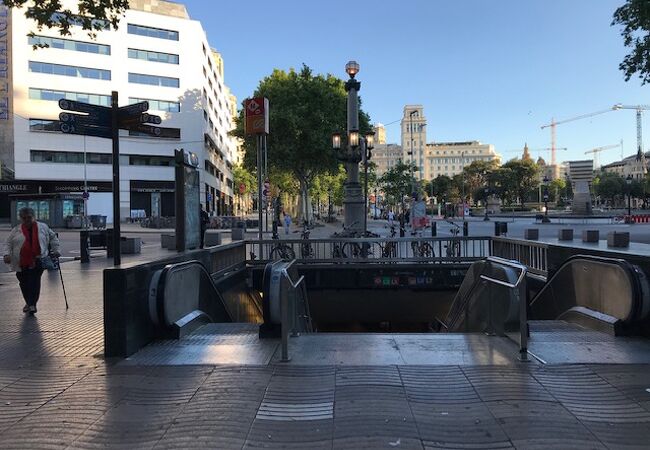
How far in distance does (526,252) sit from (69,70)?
172ft

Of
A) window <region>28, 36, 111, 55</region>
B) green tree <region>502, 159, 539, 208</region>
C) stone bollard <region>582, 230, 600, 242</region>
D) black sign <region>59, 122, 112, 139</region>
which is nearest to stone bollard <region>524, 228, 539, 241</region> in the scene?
stone bollard <region>582, 230, 600, 242</region>

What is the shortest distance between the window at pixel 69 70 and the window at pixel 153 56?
3.24 m

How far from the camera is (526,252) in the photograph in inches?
425

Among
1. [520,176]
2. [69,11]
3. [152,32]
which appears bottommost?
[69,11]

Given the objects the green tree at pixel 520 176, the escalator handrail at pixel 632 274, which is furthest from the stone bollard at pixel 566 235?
the green tree at pixel 520 176

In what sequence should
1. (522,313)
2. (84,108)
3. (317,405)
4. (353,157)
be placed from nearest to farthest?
(317,405) → (522,313) → (84,108) → (353,157)

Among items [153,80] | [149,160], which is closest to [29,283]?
[149,160]

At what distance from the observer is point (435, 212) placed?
99.5 meters

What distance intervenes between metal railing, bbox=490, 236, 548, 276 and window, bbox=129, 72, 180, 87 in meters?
49.8

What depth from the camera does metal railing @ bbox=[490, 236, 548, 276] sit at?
9906 mm

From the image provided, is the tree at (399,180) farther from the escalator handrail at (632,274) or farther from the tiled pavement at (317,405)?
the tiled pavement at (317,405)

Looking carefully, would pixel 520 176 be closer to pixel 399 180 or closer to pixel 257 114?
pixel 399 180

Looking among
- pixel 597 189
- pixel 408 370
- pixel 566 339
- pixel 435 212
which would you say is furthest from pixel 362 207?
pixel 597 189

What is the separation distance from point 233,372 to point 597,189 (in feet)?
383
